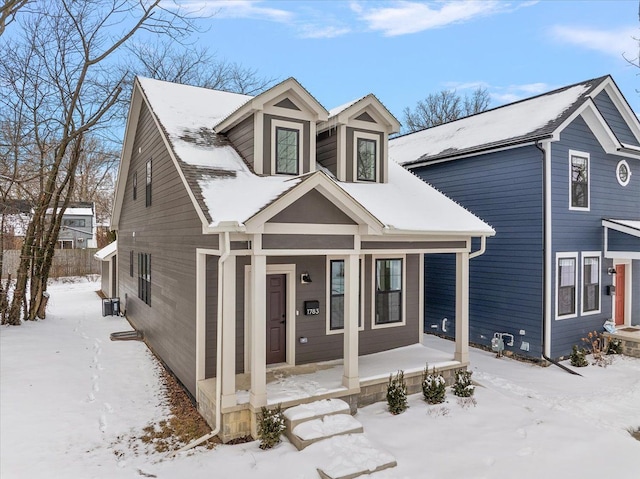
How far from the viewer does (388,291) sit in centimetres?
960

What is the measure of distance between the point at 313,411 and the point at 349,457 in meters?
1.02

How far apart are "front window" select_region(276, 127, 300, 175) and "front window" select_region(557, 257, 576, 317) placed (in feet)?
24.0

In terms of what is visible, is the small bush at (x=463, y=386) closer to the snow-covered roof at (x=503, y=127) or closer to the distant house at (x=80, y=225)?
the snow-covered roof at (x=503, y=127)

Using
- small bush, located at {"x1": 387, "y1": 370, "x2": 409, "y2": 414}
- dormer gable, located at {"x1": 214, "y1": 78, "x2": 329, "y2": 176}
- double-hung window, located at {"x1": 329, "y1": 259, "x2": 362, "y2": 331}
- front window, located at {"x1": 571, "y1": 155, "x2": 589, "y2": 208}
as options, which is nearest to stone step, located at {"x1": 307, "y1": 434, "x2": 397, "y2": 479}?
small bush, located at {"x1": 387, "y1": 370, "x2": 409, "y2": 414}

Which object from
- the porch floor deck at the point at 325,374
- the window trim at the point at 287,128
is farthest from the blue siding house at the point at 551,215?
the window trim at the point at 287,128

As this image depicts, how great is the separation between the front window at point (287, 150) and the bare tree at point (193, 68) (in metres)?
17.4

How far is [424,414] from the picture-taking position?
23.0ft

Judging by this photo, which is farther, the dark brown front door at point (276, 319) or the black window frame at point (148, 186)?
the black window frame at point (148, 186)

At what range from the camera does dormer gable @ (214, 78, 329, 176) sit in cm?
814

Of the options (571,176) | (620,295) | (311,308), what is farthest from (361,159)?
(620,295)

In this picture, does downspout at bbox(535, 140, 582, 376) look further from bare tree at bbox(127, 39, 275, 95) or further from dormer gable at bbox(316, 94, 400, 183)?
bare tree at bbox(127, 39, 275, 95)

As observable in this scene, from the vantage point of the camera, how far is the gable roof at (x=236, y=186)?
634 cm

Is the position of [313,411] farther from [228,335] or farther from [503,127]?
[503,127]

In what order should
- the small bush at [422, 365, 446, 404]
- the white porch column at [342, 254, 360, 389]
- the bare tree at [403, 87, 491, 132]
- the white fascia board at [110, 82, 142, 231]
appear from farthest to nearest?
the bare tree at [403, 87, 491, 132] → the white fascia board at [110, 82, 142, 231] → the small bush at [422, 365, 446, 404] → the white porch column at [342, 254, 360, 389]
